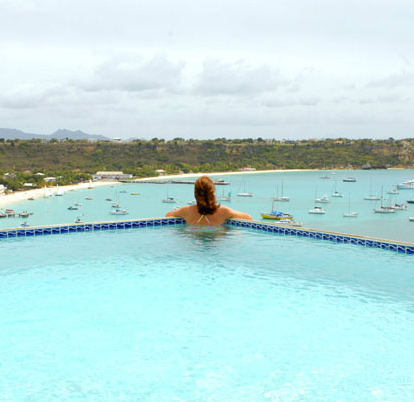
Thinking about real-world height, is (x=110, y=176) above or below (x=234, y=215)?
below

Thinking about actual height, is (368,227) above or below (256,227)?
below

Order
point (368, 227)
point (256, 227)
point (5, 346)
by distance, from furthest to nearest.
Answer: point (368, 227) → point (256, 227) → point (5, 346)

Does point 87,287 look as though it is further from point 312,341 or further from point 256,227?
point 256,227

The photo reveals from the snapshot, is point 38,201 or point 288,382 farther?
point 38,201

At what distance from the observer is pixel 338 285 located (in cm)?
2630

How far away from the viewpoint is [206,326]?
20219 millimetres

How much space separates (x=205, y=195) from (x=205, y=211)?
12.8 ft

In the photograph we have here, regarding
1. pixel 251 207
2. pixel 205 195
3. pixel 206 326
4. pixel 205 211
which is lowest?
pixel 251 207

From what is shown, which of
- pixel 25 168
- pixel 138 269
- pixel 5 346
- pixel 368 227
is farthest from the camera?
pixel 25 168

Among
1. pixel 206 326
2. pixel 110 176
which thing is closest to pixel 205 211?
pixel 206 326

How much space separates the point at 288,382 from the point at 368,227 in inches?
2630

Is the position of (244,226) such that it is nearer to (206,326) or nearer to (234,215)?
(234,215)

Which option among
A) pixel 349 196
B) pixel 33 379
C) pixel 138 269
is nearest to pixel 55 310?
pixel 33 379

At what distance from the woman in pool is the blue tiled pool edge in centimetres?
81
